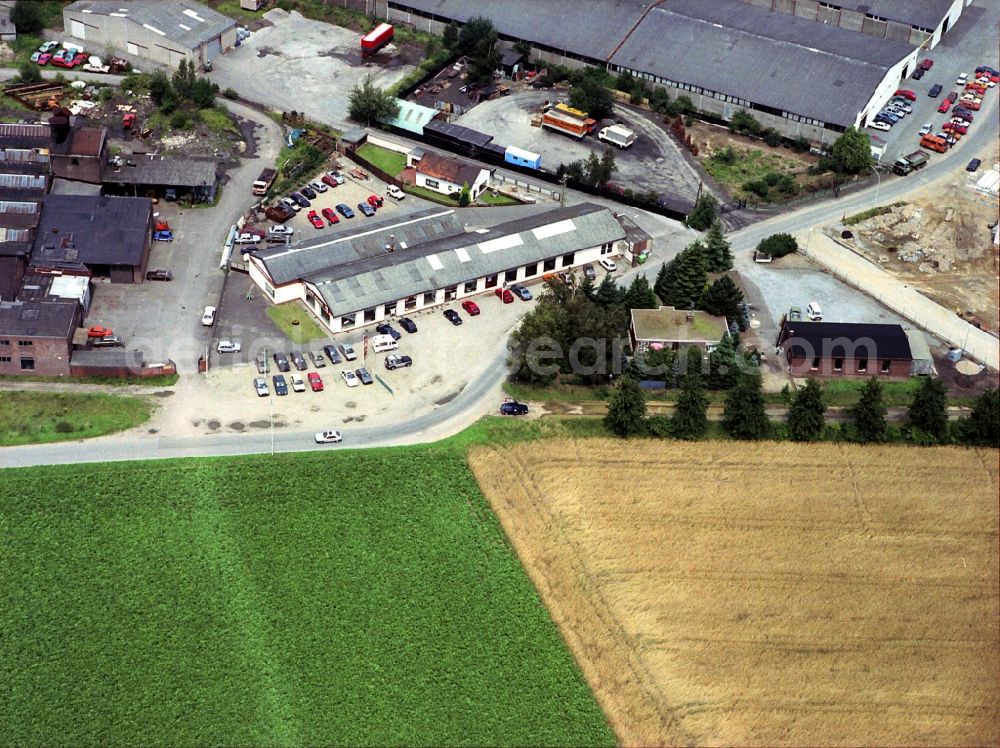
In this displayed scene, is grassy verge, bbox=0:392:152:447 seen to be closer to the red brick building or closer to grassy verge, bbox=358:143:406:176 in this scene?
grassy verge, bbox=358:143:406:176

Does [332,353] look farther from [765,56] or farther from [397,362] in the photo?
[765,56]

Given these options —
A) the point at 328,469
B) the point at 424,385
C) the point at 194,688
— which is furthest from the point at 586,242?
the point at 194,688

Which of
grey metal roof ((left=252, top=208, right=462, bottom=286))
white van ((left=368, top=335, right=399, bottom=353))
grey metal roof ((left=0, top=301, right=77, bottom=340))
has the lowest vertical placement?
grey metal roof ((left=0, top=301, right=77, bottom=340))

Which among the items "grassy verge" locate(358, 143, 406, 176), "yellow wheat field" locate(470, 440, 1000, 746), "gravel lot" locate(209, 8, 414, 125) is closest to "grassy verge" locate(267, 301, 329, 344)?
"yellow wheat field" locate(470, 440, 1000, 746)

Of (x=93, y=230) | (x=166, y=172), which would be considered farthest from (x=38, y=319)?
(x=166, y=172)

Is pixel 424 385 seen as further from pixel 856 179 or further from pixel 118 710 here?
pixel 856 179

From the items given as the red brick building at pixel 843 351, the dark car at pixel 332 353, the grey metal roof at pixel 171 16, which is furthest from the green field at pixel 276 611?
the grey metal roof at pixel 171 16
